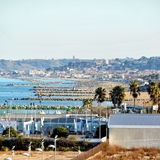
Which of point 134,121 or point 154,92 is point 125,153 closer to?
point 134,121

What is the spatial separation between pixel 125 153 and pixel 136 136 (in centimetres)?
227

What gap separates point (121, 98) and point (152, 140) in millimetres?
23719

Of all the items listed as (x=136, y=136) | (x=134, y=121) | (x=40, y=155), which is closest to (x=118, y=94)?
(x=134, y=121)

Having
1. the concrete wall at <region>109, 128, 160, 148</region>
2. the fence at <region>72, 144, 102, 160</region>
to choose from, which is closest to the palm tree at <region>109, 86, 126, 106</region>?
the concrete wall at <region>109, 128, 160, 148</region>

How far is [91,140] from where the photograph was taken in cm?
3725

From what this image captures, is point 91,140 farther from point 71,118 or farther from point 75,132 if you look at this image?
point 71,118

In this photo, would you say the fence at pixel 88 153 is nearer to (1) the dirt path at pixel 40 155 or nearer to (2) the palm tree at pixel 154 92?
(1) the dirt path at pixel 40 155

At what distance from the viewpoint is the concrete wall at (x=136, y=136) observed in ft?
118

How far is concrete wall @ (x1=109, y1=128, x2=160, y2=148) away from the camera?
36000mm

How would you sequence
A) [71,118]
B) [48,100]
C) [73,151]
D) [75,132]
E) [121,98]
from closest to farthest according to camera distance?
[73,151]
[75,132]
[71,118]
[121,98]
[48,100]

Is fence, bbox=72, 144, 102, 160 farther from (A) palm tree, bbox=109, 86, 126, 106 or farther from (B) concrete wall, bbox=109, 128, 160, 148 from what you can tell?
(A) palm tree, bbox=109, 86, 126, 106

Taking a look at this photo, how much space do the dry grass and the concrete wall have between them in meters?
0.53

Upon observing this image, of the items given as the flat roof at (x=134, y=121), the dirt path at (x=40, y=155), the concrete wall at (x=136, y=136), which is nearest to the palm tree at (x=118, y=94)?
the flat roof at (x=134, y=121)

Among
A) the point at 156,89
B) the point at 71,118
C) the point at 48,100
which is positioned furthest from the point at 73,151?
the point at 48,100
